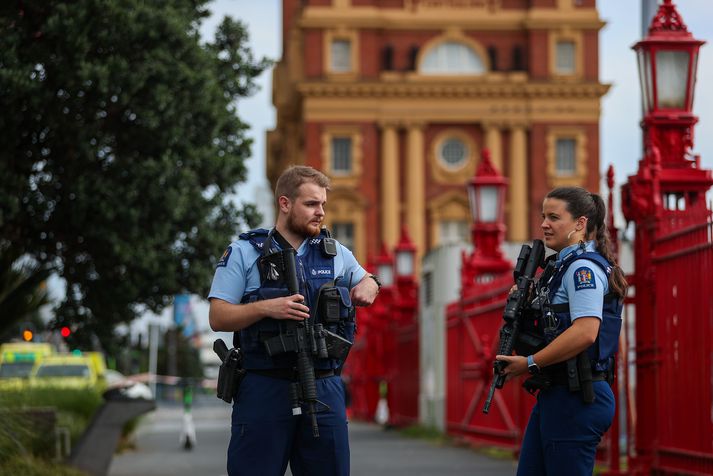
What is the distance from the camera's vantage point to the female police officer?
6707mm

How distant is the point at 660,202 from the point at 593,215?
5.20m

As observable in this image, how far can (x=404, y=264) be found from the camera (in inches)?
1205

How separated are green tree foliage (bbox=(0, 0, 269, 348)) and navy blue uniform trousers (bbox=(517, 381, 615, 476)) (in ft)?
33.6

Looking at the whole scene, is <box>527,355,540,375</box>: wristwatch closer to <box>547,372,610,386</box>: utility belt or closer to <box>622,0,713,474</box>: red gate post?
<box>547,372,610,386</box>: utility belt

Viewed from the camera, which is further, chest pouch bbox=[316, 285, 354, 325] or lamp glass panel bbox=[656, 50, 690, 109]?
lamp glass panel bbox=[656, 50, 690, 109]

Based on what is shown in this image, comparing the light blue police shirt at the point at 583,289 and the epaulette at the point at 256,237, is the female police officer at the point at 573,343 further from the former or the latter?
the epaulette at the point at 256,237

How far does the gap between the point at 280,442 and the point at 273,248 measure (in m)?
0.81

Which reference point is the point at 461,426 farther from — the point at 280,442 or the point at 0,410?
the point at 280,442

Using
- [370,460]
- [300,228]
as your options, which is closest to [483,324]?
[370,460]

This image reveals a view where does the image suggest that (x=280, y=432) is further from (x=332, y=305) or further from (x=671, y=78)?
(x=671, y=78)

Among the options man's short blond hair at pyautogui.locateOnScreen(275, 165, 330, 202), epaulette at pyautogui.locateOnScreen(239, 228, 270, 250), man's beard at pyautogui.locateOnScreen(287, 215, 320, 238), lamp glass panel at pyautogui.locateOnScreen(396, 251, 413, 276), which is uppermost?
lamp glass panel at pyautogui.locateOnScreen(396, 251, 413, 276)

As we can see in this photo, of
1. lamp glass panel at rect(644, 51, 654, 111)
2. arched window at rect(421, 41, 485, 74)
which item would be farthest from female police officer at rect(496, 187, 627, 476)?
arched window at rect(421, 41, 485, 74)

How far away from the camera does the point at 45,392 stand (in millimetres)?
19297

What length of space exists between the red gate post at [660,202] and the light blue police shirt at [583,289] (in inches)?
192
